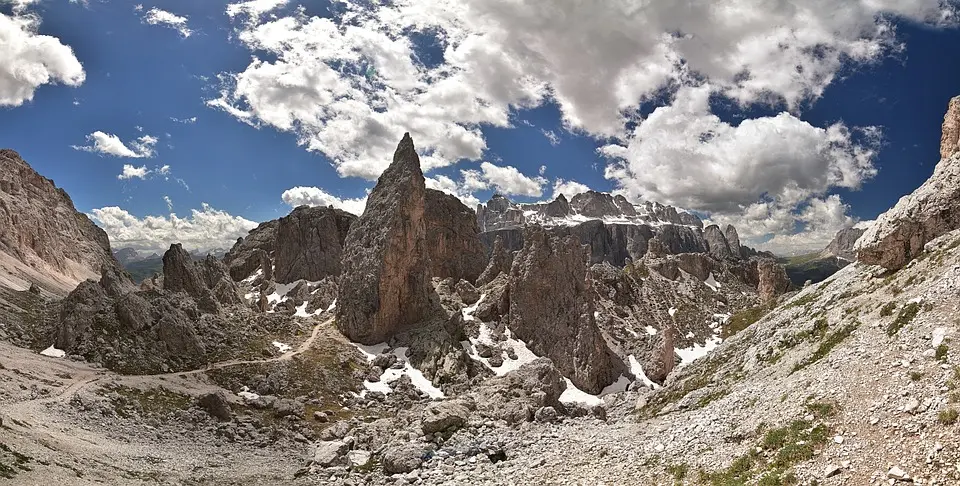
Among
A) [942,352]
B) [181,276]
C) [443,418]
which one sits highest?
[181,276]

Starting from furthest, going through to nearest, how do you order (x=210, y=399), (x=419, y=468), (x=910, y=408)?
(x=210, y=399) → (x=419, y=468) → (x=910, y=408)

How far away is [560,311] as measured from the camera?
378ft

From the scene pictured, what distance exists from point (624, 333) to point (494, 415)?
89606 millimetres

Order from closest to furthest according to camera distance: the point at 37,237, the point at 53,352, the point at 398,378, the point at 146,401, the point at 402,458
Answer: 1. the point at 402,458
2. the point at 146,401
3. the point at 53,352
4. the point at 398,378
5. the point at 37,237

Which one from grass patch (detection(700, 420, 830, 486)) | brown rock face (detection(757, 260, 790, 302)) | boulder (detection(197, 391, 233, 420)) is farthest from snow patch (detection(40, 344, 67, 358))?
brown rock face (detection(757, 260, 790, 302))

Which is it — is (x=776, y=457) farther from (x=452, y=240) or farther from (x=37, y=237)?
(x=37, y=237)

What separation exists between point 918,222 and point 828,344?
11.9 meters

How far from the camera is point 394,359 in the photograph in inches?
3839

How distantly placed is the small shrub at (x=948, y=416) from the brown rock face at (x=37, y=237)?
152m

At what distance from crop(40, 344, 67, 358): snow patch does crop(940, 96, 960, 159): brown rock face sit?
95.8 m

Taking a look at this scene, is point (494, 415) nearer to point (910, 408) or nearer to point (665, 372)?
point (910, 408)

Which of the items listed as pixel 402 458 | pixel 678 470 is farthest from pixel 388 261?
pixel 678 470

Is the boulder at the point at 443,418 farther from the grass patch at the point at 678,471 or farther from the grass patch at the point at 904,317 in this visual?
the grass patch at the point at 904,317

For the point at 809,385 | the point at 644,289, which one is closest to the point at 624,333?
the point at 644,289
